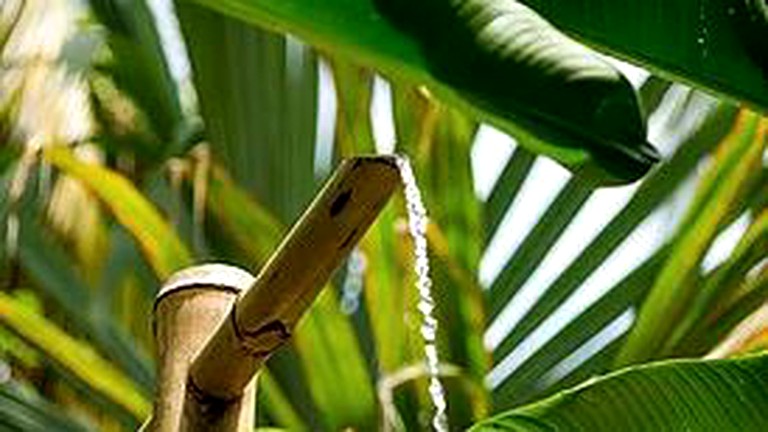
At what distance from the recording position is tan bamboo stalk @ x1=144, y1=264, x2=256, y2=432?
2.55 ft

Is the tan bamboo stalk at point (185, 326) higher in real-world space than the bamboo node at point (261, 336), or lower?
lower

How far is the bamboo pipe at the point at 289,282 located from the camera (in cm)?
65

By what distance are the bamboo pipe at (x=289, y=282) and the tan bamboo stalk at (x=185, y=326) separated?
0.02 metres

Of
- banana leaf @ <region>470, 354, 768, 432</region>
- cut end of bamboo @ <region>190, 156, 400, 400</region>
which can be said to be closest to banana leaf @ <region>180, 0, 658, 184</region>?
cut end of bamboo @ <region>190, 156, 400, 400</region>

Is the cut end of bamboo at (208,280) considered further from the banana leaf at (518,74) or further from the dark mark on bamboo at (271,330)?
the banana leaf at (518,74)

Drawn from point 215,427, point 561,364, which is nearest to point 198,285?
point 215,427

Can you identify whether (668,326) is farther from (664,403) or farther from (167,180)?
(664,403)

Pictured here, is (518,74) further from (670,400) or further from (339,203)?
(670,400)

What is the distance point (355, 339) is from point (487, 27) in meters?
1.34

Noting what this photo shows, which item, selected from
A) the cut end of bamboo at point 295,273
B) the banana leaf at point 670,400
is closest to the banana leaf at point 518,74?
the cut end of bamboo at point 295,273

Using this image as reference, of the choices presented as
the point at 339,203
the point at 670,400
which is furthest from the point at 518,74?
the point at 670,400

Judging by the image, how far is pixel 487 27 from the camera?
0.55m

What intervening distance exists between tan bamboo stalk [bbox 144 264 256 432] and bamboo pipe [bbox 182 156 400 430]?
0.07ft

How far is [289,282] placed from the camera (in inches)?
27.4
